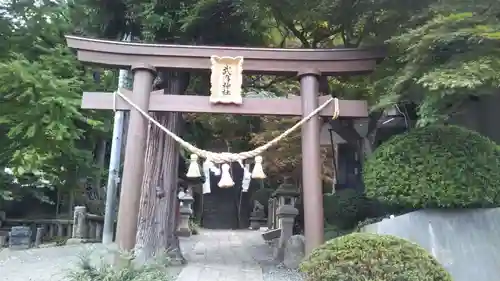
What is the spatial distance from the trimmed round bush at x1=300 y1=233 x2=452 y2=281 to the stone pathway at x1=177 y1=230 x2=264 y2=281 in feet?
9.67

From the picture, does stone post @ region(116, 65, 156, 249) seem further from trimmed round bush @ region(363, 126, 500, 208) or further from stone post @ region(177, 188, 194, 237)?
stone post @ region(177, 188, 194, 237)

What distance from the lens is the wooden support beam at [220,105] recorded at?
722 centimetres

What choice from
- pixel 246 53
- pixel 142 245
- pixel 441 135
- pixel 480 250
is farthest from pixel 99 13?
pixel 480 250

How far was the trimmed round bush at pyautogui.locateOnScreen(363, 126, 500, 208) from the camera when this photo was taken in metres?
6.35

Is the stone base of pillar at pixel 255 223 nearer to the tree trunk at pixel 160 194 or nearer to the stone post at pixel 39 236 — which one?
the stone post at pixel 39 236

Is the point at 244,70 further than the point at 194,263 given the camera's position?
No

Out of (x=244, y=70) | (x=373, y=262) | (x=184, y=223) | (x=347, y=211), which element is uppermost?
(x=244, y=70)

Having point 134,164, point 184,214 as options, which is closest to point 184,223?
point 184,214

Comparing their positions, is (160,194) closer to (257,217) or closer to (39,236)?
(39,236)

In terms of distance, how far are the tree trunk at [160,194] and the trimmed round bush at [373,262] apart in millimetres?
4395

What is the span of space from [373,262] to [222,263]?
535cm

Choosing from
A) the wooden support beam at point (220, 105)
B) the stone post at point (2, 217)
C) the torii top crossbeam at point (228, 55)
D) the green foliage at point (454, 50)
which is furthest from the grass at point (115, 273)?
the stone post at point (2, 217)

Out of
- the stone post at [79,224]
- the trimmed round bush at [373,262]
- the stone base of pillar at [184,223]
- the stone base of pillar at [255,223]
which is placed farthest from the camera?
the stone base of pillar at [255,223]

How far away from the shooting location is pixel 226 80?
7324 mm
